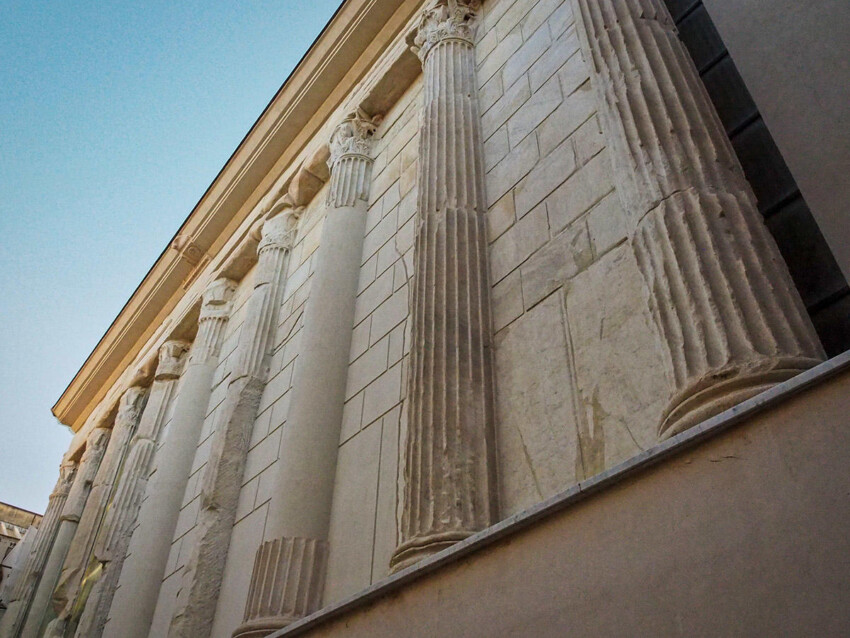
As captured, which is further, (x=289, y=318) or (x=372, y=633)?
(x=289, y=318)

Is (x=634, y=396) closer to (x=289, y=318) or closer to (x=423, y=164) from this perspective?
(x=423, y=164)

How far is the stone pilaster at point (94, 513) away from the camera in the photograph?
989 centimetres

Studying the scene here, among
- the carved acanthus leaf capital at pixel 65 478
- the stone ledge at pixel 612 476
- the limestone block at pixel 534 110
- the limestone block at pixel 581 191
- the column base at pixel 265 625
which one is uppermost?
the carved acanthus leaf capital at pixel 65 478

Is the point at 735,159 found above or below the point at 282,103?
below

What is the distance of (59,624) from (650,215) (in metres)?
9.62

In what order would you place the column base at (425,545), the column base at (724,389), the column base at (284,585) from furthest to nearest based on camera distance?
the column base at (284,585), the column base at (425,545), the column base at (724,389)

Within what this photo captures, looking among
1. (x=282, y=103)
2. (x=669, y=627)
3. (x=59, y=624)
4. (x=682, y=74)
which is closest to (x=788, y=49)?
(x=682, y=74)

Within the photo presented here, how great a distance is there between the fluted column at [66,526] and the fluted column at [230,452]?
544 centimetres

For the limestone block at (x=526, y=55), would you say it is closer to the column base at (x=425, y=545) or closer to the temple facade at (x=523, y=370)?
the temple facade at (x=523, y=370)

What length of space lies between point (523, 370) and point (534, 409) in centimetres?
28

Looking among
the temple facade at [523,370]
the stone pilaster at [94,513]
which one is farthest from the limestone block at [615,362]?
the stone pilaster at [94,513]

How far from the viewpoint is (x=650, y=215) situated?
3188mm

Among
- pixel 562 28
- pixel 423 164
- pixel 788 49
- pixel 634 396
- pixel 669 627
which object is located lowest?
pixel 669 627

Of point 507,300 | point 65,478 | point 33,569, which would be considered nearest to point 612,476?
point 507,300
